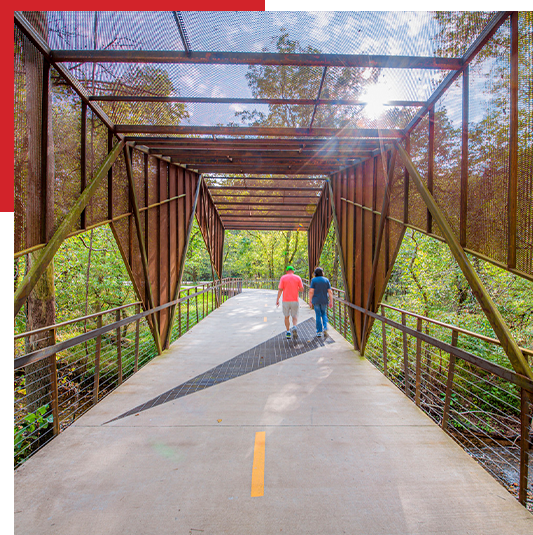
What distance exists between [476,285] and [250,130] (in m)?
4.35

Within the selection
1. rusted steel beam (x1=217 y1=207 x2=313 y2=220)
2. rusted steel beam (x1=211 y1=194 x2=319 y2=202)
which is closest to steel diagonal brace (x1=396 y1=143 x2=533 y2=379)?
rusted steel beam (x1=211 y1=194 x2=319 y2=202)

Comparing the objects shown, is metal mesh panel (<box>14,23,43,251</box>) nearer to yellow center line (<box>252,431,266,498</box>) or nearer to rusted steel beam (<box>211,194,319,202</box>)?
yellow center line (<box>252,431,266,498</box>)

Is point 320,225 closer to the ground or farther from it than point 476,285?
farther from it

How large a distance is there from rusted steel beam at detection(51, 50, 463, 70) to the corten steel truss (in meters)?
0.01

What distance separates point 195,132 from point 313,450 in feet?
17.5

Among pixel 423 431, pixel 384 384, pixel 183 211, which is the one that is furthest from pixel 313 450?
pixel 183 211

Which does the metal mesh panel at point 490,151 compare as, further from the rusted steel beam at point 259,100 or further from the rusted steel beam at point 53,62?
the rusted steel beam at point 53,62

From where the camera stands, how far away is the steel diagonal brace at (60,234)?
340 cm

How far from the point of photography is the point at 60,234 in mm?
4129

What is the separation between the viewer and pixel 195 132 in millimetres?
5953

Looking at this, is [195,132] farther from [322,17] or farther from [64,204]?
[322,17]

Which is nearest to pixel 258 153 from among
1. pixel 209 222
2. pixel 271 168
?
pixel 271 168

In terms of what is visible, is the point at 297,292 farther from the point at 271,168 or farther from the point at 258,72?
the point at 258,72

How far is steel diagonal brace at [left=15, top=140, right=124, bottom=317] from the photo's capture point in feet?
11.1
